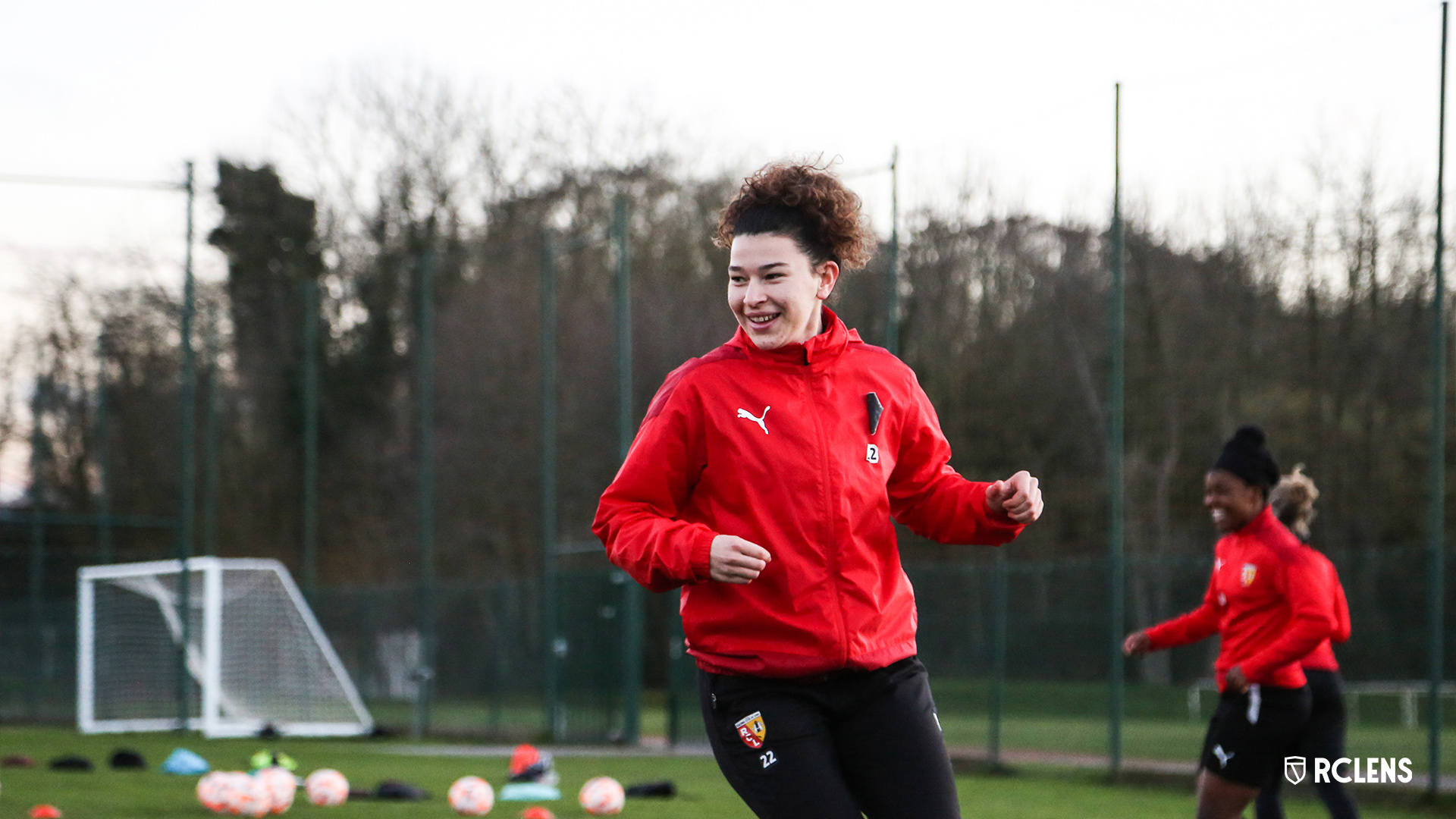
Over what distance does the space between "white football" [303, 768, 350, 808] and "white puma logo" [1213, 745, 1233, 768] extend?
567 cm

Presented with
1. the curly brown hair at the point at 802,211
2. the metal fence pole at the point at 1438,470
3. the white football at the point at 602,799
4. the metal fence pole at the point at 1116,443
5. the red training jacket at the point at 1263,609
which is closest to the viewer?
the curly brown hair at the point at 802,211

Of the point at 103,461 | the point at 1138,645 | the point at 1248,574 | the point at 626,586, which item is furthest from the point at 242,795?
the point at 103,461

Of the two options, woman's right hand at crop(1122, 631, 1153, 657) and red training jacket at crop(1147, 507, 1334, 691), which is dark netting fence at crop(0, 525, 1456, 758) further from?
woman's right hand at crop(1122, 631, 1153, 657)

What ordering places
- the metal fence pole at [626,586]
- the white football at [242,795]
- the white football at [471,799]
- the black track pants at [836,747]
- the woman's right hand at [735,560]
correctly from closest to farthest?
1. the woman's right hand at [735,560]
2. the black track pants at [836,747]
3. the white football at [242,795]
4. the white football at [471,799]
5. the metal fence pole at [626,586]

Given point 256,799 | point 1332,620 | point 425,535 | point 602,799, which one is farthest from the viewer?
point 425,535

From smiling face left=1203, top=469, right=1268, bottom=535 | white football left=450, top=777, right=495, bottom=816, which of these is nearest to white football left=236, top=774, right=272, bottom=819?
white football left=450, top=777, right=495, bottom=816

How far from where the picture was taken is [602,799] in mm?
9555

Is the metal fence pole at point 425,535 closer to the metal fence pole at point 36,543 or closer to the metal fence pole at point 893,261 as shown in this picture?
the metal fence pole at point 36,543

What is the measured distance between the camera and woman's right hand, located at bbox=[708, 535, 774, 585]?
3014 mm

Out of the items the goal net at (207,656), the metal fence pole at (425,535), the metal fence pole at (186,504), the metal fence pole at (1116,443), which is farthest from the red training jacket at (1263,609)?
the metal fence pole at (186,504)

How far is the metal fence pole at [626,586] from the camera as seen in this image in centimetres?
1739

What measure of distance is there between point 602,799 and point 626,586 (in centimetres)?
827

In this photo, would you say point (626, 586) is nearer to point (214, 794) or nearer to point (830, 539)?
point (214, 794)

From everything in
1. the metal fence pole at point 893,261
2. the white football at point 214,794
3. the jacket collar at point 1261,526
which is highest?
the metal fence pole at point 893,261
